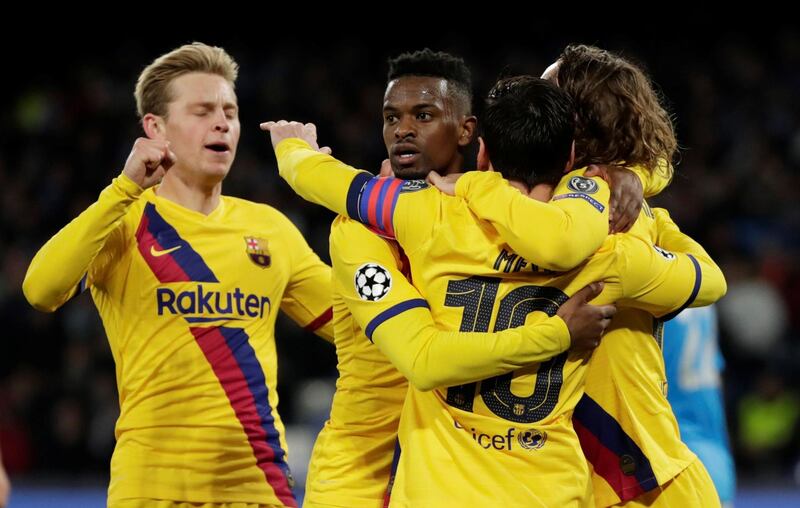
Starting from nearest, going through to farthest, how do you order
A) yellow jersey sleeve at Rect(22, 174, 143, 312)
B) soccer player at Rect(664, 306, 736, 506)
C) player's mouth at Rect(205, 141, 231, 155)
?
1. yellow jersey sleeve at Rect(22, 174, 143, 312)
2. player's mouth at Rect(205, 141, 231, 155)
3. soccer player at Rect(664, 306, 736, 506)

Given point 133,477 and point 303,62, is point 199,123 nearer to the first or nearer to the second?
point 133,477

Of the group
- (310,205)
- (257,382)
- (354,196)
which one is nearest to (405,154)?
(354,196)

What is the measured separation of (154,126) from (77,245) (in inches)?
34.1

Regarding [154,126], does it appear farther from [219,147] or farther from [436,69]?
[436,69]

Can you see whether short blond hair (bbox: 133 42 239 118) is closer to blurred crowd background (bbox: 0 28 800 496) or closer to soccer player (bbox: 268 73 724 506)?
soccer player (bbox: 268 73 724 506)

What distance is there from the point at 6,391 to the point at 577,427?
8.67 metres

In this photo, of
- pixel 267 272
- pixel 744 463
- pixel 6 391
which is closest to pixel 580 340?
pixel 267 272

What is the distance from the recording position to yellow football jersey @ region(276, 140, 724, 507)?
340 cm

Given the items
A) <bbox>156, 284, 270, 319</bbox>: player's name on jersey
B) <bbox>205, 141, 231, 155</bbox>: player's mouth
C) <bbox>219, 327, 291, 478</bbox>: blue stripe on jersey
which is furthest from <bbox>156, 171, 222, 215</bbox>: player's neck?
<bbox>219, 327, 291, 478</bbox>: blue stripe on jersey

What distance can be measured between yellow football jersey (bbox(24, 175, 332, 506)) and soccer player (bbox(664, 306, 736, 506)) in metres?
1.94

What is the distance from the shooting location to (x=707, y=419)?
17.9ft

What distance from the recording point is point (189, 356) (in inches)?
175

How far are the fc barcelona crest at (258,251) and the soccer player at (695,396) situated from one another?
197cm

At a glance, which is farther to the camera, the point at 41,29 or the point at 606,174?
the point at 41,29
